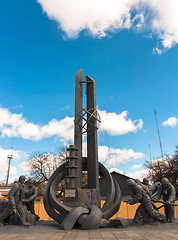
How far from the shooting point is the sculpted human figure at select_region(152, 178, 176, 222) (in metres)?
7.81

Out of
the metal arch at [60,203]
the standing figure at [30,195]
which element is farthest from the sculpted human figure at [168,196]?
the standing figure at [30,195]

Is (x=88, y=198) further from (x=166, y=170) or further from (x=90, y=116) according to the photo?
(x=166, y=170)

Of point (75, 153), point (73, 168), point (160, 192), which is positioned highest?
point (75, 153)

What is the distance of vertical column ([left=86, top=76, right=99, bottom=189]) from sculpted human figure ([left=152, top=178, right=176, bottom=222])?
2.86 meters

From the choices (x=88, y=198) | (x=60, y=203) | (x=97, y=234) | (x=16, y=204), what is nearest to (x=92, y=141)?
(x=88, y=198)

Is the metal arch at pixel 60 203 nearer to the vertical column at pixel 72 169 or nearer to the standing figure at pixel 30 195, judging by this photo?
the vertical column at pixel 72 169

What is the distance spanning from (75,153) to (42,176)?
20.3 metres

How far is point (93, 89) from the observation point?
10.9 metres

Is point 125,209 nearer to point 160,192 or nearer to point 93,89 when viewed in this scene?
point 160,192

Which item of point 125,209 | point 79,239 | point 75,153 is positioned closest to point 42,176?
point 125,209

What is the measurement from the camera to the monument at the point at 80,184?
720 cm

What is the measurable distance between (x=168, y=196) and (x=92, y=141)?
431 cm

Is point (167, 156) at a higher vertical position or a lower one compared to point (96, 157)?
higher

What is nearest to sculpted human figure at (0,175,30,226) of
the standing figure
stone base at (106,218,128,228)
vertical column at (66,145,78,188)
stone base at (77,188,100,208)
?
the standing figure
